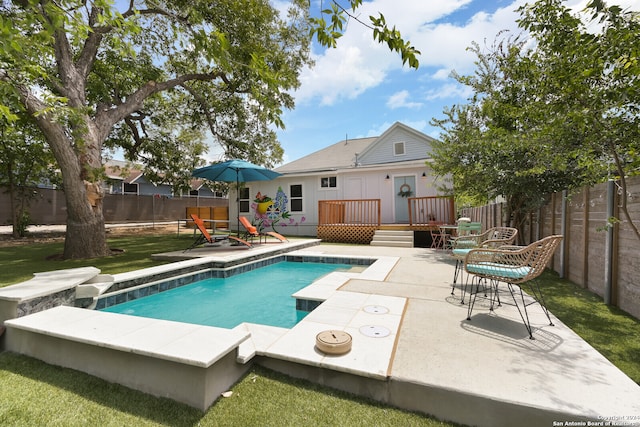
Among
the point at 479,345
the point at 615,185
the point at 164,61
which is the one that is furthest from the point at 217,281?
the point at 164,61

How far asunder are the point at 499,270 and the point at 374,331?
60.4 inches

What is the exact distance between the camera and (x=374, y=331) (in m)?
2.80

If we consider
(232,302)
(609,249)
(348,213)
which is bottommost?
(232,302)

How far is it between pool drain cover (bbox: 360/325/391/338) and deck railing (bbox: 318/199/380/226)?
971 cm

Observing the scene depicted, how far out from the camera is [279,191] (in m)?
15.5

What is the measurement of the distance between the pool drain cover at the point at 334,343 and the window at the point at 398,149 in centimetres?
1374

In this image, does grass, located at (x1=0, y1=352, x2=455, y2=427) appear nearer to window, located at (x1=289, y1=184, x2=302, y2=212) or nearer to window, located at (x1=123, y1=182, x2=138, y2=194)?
window, located at (x1=289, y1=184, x2=302, y2=212)

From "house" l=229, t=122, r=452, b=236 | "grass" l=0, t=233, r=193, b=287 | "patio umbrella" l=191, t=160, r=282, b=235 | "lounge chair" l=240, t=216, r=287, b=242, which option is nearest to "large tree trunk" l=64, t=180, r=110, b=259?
"grass" l=0, t=233, r=193, b=287

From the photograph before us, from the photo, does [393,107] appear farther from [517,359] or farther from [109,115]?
[517,359]

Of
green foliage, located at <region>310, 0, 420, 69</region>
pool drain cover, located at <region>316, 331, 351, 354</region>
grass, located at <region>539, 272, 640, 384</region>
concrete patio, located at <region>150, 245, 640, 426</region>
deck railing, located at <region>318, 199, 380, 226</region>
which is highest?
green foliage, located at <region>310, 0, 420, 69</region>

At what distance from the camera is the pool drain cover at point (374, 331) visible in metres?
2.70

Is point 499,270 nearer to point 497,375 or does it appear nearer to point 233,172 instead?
point 497,375

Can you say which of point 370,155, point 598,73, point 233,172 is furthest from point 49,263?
point 370,155

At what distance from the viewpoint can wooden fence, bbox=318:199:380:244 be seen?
11.7 metres
